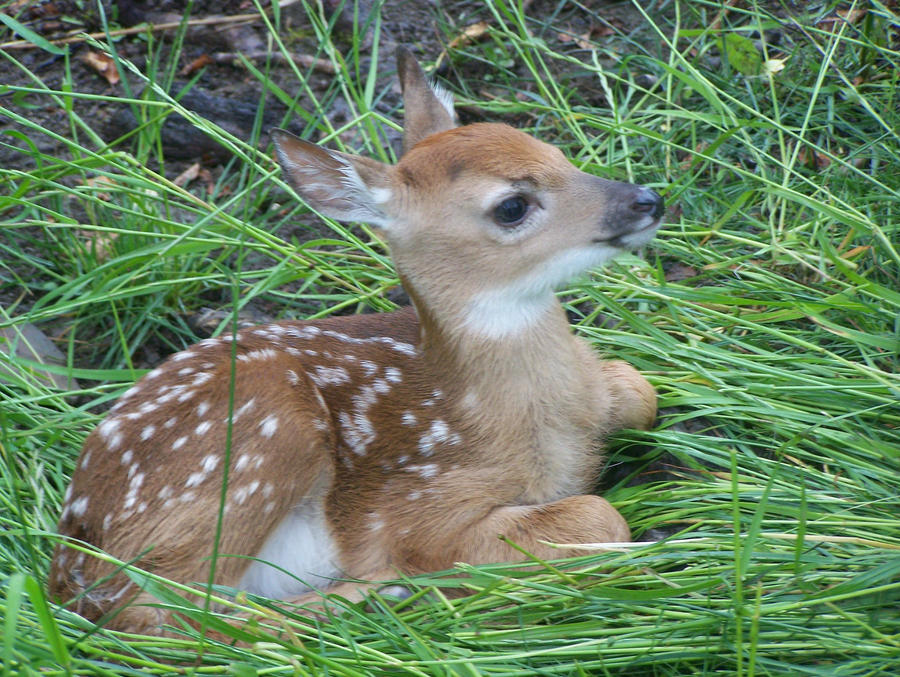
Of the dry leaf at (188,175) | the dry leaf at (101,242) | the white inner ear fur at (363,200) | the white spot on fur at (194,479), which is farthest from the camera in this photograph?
the dry leaf at (188,175)

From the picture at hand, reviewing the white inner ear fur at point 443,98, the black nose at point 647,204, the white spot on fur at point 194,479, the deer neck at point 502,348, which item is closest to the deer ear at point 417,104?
the white inner ear fur at point 443,98

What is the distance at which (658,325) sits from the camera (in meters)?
3.79

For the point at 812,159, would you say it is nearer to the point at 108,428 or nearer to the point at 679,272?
the point at 679,272

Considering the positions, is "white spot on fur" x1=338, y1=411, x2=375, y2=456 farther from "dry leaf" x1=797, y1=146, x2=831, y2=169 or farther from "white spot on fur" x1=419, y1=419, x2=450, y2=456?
"dry leaf" x1=797, y1=146, x2=831, y2=169

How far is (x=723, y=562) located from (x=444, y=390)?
96 cm

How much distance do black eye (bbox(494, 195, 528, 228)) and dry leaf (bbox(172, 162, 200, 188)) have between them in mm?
2209

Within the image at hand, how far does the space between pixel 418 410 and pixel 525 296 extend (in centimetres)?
46

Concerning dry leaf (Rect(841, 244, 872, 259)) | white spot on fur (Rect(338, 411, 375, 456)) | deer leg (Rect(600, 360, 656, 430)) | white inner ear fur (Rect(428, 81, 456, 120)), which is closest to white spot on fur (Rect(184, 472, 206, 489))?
white spot on fur (Rect(338, 411, 375, 456))

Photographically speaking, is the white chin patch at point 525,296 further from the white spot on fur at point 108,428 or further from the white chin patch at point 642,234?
the white spot on fur at point 108,428

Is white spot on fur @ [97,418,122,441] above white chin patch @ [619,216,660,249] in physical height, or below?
below

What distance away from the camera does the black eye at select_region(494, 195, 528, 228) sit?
3088 millimetres

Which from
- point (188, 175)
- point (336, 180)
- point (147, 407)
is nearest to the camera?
point (147, 407)

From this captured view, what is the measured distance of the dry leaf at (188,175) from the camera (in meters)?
4.87

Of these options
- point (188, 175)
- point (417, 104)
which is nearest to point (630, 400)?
point (417, 104)
